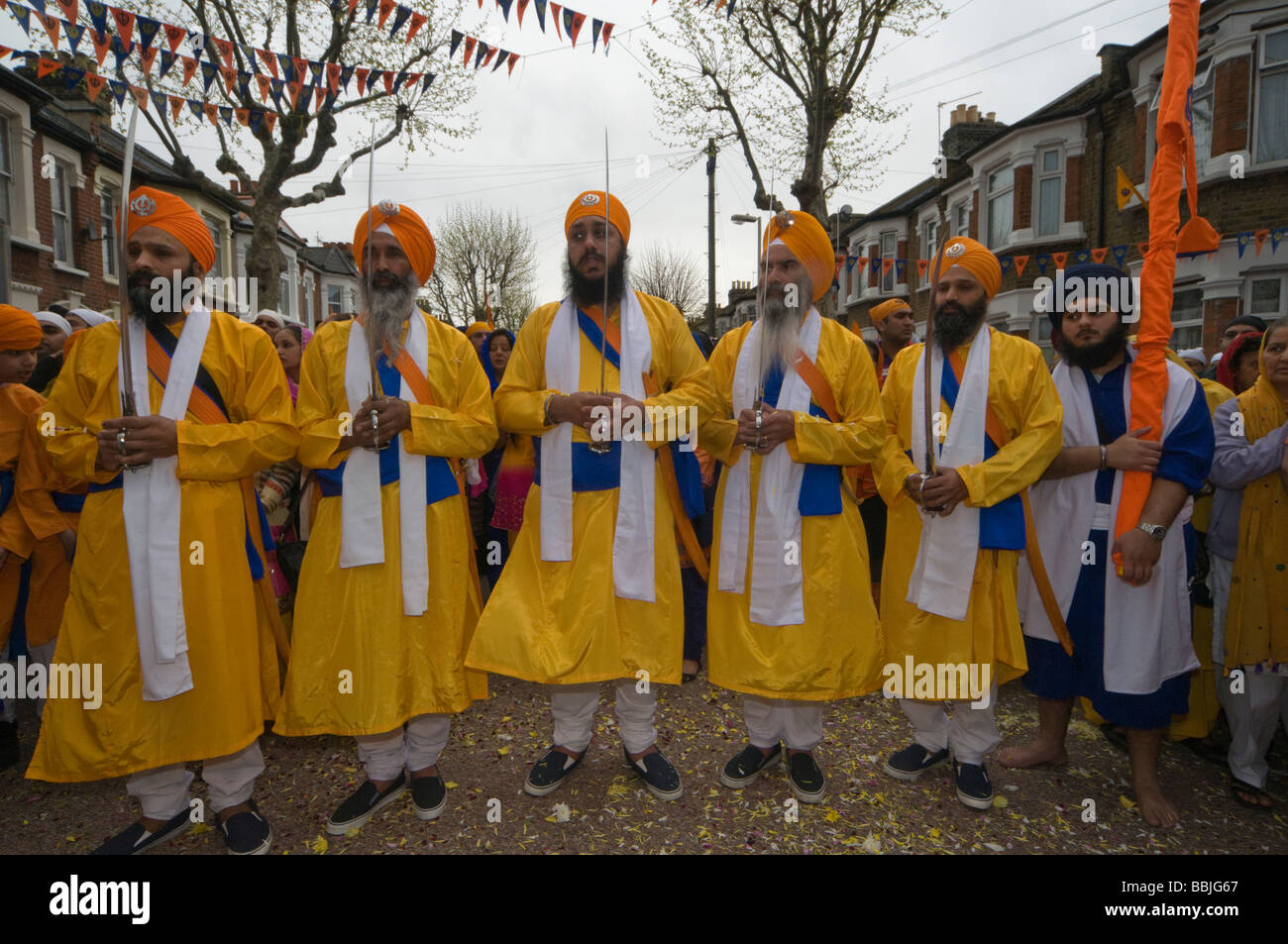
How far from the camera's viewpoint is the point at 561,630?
324 centimetres

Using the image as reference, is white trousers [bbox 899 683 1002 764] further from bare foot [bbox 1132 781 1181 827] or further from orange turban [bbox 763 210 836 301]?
orange turban [bbox 763 210 836 301]

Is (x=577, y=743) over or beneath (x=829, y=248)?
beneath

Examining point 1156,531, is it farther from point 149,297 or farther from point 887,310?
point 149,297

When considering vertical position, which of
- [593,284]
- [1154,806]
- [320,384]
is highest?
[593,284]

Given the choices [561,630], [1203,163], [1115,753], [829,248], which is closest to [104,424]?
[561,630]

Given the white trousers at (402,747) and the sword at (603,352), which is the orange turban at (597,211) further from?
the white trousers at (402,747)

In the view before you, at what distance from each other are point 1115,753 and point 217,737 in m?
4.14

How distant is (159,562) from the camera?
275 centimetres

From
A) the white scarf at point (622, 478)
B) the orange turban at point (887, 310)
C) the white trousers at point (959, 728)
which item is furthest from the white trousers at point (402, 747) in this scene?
the orange turban at point (887, 310)

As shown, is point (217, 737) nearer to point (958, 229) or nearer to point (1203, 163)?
point (1203, 163)

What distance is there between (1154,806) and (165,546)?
406cm

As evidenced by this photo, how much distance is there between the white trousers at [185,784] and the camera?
294 centimetres

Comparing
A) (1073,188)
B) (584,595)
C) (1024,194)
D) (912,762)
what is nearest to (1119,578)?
(912,762)

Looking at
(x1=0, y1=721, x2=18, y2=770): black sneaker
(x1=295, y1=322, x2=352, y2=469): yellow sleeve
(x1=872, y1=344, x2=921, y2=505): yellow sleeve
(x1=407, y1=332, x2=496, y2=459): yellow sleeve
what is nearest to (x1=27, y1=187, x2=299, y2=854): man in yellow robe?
(x1=295, y1=322, x2=352, y2=469): yellow sleeve
